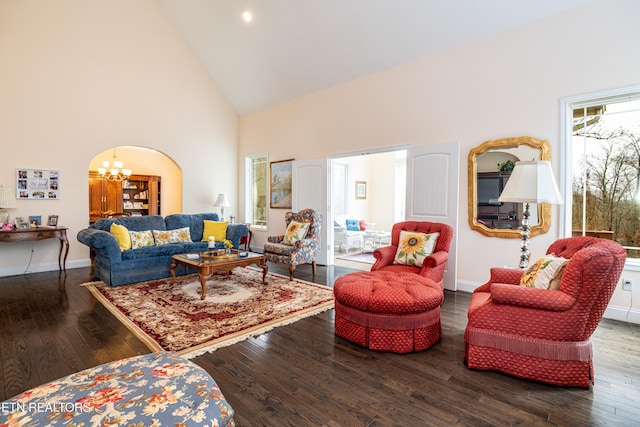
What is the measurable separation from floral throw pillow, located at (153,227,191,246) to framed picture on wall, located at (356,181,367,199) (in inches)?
212

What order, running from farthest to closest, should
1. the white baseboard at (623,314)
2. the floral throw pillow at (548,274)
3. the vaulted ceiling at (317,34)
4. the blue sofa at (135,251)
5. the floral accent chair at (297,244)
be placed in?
the floral accent chair at (297,244), the blue sofa at (135,251), the vaulted ceiling at (317,34), the white baseboard at (623,314), the floral throw pillow at (548,274)

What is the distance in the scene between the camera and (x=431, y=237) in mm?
4012

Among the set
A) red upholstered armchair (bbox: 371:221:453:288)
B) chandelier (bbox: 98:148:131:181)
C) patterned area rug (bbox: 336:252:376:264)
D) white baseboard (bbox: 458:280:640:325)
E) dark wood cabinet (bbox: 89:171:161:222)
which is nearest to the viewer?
white baseboard (bbox: 458:280:640:325)

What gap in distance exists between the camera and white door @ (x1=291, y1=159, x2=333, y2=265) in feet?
20.2

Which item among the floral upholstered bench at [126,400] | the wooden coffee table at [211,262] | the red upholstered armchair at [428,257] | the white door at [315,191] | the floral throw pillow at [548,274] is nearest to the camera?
the floral upholstered bench at [126,400]

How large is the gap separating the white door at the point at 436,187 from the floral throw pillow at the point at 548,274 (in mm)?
2028

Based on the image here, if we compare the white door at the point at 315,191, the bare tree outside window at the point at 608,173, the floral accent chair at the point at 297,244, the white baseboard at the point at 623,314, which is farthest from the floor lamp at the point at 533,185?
the white door at the point at 315,191

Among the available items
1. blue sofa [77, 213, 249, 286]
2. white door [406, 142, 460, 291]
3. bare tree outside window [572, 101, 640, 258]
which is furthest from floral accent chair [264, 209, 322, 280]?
bare tree outside window [572, 101, 640, 258]

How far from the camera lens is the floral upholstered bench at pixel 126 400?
110 cm

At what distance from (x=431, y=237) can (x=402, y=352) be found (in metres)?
1.75

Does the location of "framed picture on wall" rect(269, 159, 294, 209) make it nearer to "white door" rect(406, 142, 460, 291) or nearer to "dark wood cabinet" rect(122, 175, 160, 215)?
"white door" rect(406, 142, 460, 291)

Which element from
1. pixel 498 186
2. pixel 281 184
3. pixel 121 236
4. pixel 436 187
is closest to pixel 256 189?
pixel 281 184

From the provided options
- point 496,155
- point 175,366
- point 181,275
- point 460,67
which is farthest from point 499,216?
point 181,275

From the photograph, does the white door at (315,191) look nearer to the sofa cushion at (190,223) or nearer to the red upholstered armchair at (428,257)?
the sofa cushion at (190,223)
